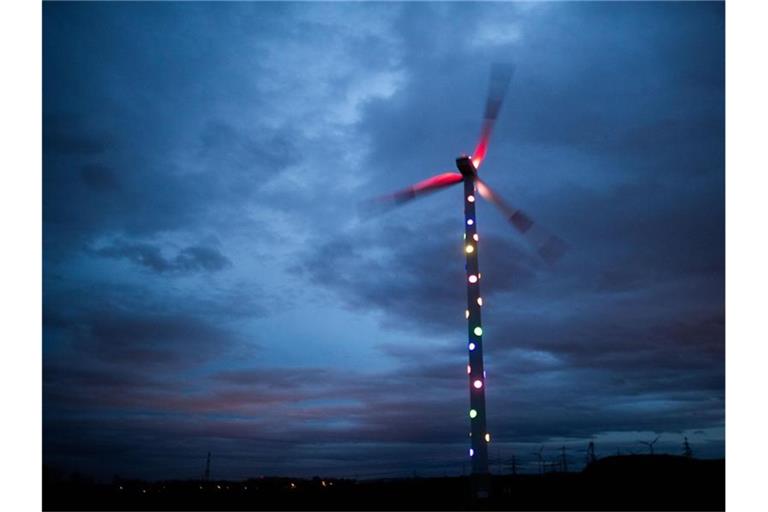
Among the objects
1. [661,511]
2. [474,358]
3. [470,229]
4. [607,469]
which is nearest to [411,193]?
[470,229]

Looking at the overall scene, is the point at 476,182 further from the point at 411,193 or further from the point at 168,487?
the point at 168,487

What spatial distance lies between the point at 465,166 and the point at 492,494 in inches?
558

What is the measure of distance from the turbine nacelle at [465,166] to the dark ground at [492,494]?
13.8 m

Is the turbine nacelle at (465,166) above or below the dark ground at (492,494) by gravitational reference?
above

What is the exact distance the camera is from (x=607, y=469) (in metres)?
95.6

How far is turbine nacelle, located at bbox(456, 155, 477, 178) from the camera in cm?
2759

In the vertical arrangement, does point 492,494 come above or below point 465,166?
below

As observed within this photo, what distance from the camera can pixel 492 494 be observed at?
23531 mm

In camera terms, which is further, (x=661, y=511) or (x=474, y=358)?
(x=661, y=511)

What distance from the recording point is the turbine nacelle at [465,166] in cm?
2759

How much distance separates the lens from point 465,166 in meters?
27.6

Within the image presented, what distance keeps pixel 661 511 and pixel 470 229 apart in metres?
18.4

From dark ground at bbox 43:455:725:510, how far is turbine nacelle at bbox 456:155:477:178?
45.4ft
